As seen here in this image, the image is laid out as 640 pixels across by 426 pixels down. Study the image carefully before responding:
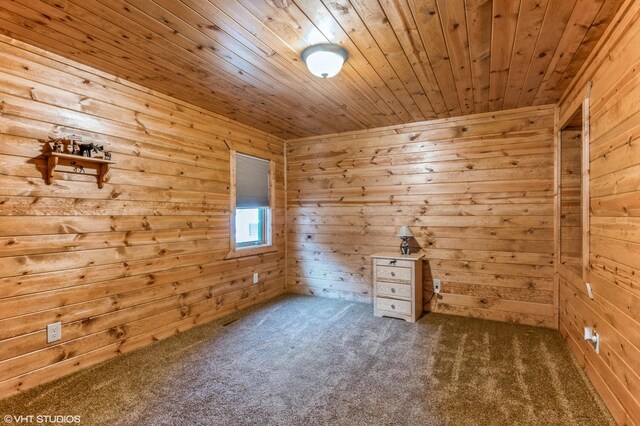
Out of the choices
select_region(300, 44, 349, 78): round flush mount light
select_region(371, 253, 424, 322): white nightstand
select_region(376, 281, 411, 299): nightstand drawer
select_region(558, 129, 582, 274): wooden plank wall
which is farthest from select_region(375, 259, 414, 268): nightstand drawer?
select_region(300, 44, 349, 78): round flush mount light

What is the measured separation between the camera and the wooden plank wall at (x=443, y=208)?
341 cm

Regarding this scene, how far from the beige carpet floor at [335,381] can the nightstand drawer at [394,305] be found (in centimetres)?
25

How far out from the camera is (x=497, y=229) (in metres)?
3.55

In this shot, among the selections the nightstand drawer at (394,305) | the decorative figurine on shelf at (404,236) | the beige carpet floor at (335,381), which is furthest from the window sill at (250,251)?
the decorative figurine on shelf at (404,236)

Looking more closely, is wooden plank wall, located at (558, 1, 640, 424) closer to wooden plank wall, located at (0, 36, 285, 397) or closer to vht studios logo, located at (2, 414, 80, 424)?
vht studios logo, located at (2, 414, 80, 424)

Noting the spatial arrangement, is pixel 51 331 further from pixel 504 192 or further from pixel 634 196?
pixel 504 192

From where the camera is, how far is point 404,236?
3.77 metres

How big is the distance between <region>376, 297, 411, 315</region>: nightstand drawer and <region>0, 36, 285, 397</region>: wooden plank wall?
178 cm

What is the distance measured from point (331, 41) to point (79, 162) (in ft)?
6.76

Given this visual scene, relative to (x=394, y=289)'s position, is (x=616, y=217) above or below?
above

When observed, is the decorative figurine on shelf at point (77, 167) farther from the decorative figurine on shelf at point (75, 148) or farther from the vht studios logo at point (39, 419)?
the vht studios logo at point (39, 419)

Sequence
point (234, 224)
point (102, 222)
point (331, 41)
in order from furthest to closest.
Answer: point (234, 224)
point (102, 222)
point (331, 41)

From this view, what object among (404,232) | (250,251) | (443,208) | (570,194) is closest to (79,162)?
(250,251)

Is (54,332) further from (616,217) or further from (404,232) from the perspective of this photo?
A: (616,217)
